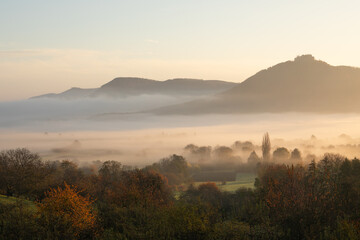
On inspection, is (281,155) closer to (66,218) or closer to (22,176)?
(22,176)

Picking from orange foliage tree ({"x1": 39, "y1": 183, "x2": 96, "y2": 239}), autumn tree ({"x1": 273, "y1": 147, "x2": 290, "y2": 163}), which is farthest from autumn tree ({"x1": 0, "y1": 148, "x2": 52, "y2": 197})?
autumn tree ({"x1": 273, "y1": 147, "x2": 290, "y2": 163})

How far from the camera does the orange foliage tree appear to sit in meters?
22.1

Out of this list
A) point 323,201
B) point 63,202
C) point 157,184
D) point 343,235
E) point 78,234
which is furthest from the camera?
point 157,184

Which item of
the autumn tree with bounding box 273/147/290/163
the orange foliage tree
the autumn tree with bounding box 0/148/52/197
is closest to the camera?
the orange foliage tree

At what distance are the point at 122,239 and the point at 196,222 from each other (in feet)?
14.1

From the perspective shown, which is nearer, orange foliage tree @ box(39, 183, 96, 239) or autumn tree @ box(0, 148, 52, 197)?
orange foliage tree @ box(39, 183, 96, 239)

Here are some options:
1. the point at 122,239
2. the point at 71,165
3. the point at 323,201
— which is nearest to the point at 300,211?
the point at 323,201

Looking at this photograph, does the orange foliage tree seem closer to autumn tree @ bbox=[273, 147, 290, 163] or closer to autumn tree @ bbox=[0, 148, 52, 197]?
autumn tree @ bbox=[0, 148, 52, 197]

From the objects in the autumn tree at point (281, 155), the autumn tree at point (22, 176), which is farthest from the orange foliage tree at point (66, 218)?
the autumn tree at point (281, 155)

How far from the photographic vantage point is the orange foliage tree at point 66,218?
2214cm

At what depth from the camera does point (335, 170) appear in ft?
209

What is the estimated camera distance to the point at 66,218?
73.9 feet

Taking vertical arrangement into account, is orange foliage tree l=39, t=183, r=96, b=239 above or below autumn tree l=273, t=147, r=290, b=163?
above

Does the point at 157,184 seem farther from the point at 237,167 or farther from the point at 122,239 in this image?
the point at 237,167
